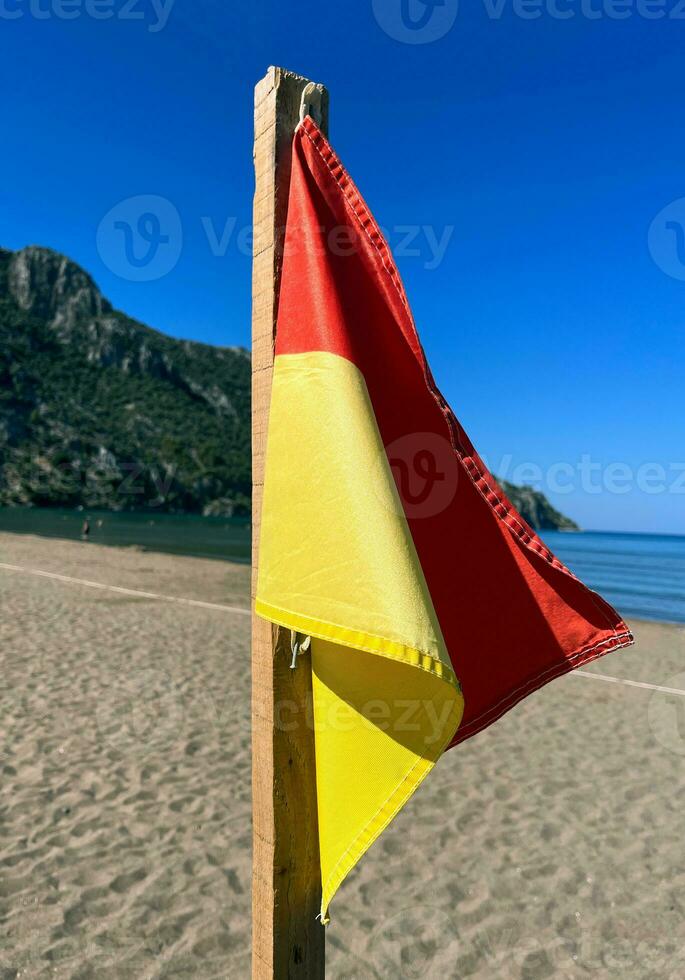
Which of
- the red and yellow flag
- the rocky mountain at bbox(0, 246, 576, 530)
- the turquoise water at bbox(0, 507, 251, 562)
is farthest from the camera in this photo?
the rocky mountain at bbox(0, 246, 576, 530)

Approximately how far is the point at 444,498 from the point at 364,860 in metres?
3.49

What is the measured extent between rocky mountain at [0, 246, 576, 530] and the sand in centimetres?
7975

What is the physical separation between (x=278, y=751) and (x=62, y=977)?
2.36m

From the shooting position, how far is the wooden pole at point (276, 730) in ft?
5.30

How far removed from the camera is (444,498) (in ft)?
5.23

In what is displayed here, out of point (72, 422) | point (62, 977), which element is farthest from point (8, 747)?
point (72, 422)

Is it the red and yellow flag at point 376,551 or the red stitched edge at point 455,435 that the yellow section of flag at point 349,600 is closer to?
the red and yellow flag at point 376,551

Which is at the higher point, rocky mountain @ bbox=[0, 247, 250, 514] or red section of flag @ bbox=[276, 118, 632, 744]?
rocky mountain @ bbox=[0, 247, 250, 514]

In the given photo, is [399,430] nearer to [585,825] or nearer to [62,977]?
[62,977]

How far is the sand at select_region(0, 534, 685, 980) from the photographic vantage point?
10.8ft

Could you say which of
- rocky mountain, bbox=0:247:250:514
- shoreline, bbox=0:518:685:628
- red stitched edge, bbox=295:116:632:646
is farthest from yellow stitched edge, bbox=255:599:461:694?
rocky mountain, bbox=0:247:250:514

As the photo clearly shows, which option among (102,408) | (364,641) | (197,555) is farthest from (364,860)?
(102,408)

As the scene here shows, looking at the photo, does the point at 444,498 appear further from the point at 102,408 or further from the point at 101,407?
the point at 101,407

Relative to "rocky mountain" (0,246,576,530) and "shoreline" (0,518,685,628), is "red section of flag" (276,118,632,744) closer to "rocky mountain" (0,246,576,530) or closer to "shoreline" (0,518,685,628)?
"shoreline" (0,518,685,628)
